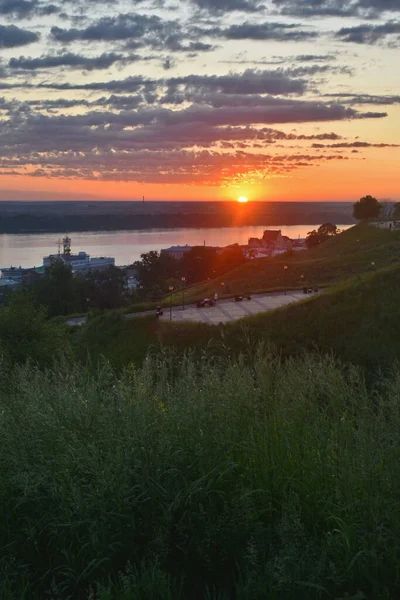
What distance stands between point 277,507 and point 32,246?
417ft

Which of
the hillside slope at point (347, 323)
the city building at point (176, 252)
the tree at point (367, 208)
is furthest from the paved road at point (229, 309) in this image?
the tree at point (367, 208)

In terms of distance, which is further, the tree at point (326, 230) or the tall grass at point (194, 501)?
the tree at point (326, 230)

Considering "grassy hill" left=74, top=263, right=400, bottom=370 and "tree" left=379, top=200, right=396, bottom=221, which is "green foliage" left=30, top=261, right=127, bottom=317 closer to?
"grassy hill" left=74, top=263, right=400, bottom=370

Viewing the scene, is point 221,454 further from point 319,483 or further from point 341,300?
point 341,300

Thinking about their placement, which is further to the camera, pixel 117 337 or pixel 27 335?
pixel 117 337

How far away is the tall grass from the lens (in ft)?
9.32

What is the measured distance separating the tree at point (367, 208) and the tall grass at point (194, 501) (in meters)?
60.2

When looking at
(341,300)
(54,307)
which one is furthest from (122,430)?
(54,307)

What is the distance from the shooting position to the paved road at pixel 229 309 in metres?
23.7

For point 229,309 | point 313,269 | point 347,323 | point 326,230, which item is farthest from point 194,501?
point 326,230

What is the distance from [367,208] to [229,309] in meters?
39.7

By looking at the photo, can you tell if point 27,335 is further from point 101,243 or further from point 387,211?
point 101,243

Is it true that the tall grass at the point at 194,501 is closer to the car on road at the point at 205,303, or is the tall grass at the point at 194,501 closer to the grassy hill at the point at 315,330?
the grassy hill at the point at 315,330

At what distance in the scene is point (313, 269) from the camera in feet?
130
